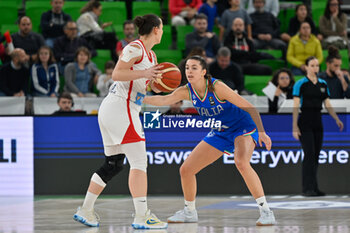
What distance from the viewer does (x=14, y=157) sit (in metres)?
11.3

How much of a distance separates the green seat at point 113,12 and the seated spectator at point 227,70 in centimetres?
366

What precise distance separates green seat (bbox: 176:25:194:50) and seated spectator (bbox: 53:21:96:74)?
190cm

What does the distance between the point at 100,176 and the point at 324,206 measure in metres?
3.42

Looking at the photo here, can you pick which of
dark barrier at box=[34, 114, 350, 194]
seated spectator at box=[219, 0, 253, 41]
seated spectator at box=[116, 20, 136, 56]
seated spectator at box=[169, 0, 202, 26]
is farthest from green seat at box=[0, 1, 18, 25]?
dark barrier at box=[34, 114, 350, 194]

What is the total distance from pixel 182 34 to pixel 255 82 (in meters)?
2.40

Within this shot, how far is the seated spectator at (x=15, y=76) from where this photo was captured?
13.0 m

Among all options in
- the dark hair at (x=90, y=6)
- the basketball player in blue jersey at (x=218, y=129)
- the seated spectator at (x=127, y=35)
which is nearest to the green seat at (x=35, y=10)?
the dark hair at (x=90, y=6)

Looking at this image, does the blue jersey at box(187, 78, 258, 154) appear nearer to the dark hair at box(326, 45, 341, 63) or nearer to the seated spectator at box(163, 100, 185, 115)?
the seated spectator at box(163, 100, 185, 115)

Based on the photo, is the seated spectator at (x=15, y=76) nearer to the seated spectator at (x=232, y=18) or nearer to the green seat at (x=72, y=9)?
the green seat at (x=72, y=9)

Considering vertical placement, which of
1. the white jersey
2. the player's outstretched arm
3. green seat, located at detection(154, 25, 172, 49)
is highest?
green seat, located at detection(154, 25, 172, 49)

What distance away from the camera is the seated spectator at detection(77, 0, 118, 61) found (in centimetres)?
1466

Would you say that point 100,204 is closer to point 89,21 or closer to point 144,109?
point 144,109

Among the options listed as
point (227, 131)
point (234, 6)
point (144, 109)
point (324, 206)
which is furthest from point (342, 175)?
point (234, 6)

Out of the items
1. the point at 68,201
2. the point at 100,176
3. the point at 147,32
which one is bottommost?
the point at 68,201
